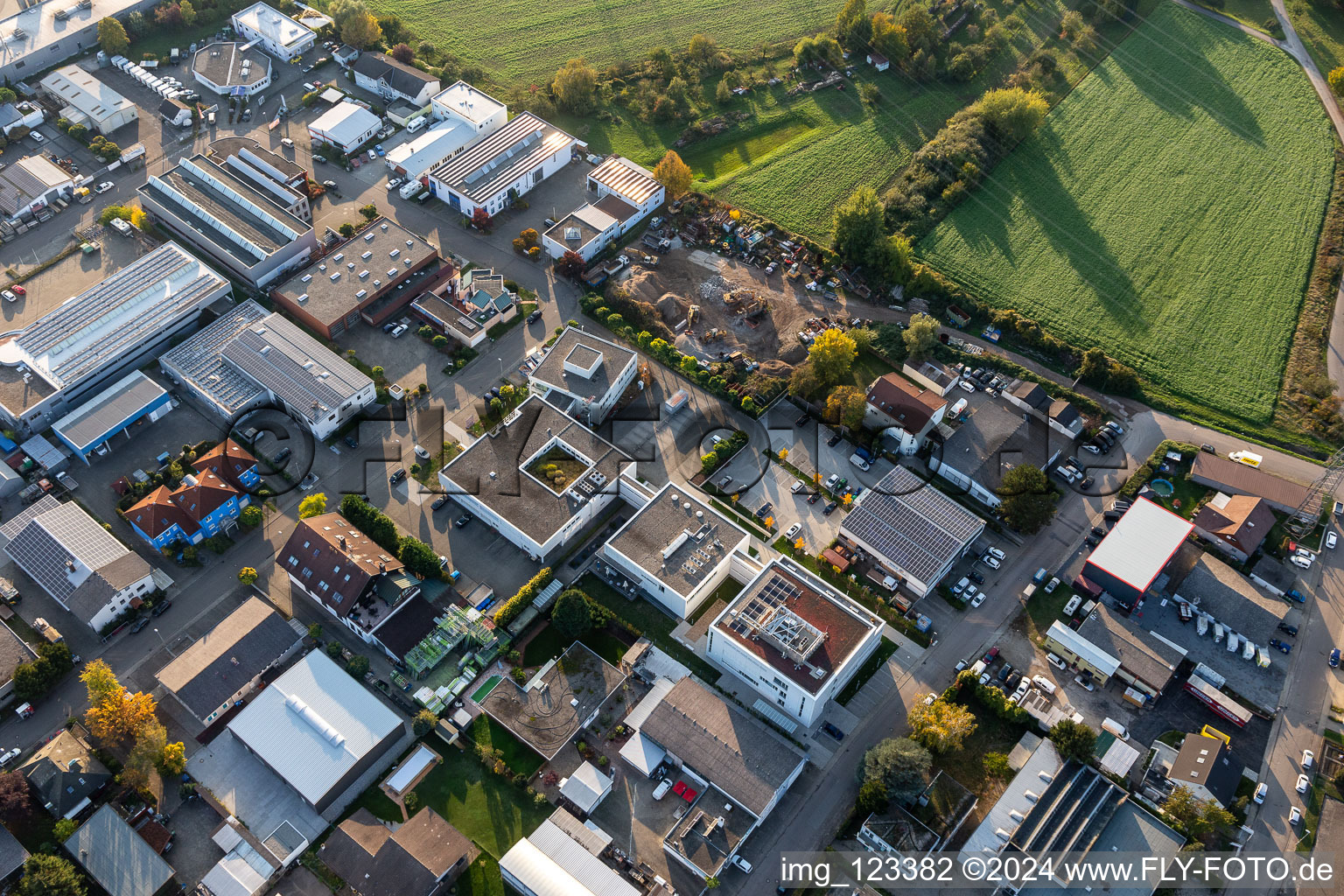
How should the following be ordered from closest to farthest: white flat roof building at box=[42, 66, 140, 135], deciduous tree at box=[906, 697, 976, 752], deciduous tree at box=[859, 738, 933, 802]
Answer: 1. deciduous tree at box=[859, 738, 933, 802]
2. deciduous tree at box=[906, 697, 976, 752]
3. white flat roof building at box=[42, 66, 140, 135]

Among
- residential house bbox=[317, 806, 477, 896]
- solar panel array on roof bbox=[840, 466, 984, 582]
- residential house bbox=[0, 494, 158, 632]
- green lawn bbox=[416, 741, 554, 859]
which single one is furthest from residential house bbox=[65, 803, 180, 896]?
solar panel array on roof bbox=[840, 466, 984, 582]

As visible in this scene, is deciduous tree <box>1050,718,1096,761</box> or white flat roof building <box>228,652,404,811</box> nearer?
white flat roof building <box>228,652,404,811</box>

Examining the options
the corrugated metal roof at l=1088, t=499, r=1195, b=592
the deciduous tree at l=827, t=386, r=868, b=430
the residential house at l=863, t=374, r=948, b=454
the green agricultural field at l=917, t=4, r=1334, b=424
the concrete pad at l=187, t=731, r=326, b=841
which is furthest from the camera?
the green agricultural field at l=917, t=4, r=1334, b=424

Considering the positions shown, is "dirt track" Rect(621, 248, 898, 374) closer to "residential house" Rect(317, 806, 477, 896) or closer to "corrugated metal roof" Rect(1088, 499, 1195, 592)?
"corrugated metal roof" Rect(1088, 499, 1195, 592)

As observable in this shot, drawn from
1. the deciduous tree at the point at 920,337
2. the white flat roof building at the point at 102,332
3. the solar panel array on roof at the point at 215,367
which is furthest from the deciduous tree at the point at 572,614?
the white flat roof building at the point at 102,332

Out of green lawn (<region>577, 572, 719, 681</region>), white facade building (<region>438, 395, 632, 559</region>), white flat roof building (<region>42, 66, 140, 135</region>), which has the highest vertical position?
white flat roof building (<region>42, 66, 140, 135</region>)

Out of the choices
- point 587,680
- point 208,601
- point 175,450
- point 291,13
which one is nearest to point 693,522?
point 587,680

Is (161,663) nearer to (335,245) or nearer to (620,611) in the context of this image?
(620,611)

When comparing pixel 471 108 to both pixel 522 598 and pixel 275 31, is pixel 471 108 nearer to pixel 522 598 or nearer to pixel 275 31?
pixel 275 31
